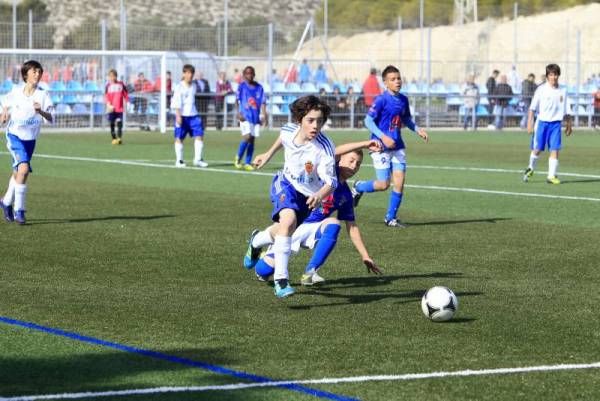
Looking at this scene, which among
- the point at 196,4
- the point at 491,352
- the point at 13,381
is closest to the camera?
the point at 13,381

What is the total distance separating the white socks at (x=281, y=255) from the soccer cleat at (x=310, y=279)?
0.69 metres

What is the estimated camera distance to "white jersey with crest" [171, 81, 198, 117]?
88.5 feet

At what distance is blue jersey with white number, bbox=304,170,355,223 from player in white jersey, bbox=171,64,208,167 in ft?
52.5

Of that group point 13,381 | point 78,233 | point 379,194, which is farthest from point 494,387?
point 379,194

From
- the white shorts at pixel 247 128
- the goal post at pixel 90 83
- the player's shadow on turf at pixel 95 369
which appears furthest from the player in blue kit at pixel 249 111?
the player's shadow on turf at pixel 95 369

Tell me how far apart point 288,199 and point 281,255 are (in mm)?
467

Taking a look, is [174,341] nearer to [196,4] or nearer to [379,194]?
[379,194]

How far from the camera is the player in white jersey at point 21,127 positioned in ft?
53.0

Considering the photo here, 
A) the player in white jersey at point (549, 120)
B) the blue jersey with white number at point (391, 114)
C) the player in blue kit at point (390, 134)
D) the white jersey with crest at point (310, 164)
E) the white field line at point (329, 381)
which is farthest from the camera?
the player in white jersey at point (549, 120)

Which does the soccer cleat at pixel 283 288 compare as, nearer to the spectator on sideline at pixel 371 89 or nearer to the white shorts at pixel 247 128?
the white shorts at pixel 247 128

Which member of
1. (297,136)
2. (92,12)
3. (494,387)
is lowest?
(494,387)

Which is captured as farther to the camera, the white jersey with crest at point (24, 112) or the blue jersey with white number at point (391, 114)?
the blue jersey with white number at point (391, 114)

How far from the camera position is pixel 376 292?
1088cm

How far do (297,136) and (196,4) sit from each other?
76835mm
